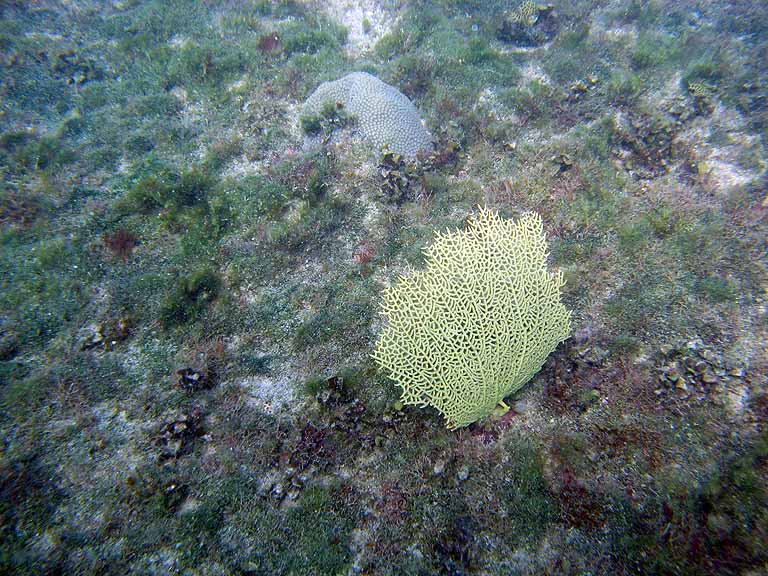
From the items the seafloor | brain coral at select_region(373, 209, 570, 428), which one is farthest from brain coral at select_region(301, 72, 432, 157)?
brain coral at select_region(373, 209, 570, 428)

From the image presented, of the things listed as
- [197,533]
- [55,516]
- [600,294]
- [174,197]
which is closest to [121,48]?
[174,197]

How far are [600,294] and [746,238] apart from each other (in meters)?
2.21

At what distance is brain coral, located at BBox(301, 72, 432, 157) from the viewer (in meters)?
6.48

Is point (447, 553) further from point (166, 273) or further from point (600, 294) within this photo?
point (166, 273)

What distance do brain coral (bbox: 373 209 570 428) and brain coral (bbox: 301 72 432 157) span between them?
3.41m

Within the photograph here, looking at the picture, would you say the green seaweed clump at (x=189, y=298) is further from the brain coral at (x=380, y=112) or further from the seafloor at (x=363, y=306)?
the brain coral at (x=380, y=112)

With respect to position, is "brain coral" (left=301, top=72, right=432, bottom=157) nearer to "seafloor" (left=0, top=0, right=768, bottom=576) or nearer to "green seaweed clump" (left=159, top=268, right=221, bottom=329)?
"seafloor" (left=0, top=0, right=768, bottom=576)

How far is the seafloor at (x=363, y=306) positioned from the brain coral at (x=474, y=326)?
1.70 feet

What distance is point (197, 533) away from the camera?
11.2ft

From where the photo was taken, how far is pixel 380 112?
6.55m

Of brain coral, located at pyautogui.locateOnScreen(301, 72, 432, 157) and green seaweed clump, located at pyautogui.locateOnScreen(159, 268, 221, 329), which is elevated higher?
brain coral, located at pyautogui.locateOnScreen(301, 72, 432, 157)

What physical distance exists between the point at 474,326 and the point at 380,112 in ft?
15.8

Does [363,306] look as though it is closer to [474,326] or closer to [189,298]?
[474,326]

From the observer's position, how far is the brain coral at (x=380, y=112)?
21.2 ft
